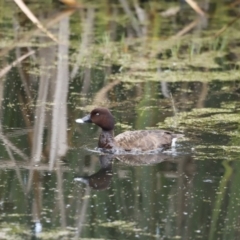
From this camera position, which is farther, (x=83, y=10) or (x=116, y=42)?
(x=83, y=10)

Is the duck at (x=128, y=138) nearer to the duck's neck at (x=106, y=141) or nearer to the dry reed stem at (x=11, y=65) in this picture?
the duck's neck at (x=106, y=141)

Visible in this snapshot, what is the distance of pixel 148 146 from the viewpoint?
675 cm

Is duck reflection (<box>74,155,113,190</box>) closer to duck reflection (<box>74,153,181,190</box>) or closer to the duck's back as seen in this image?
duck reflection (<box>74,153,181,190</box>)

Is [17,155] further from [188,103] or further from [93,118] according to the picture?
[188,103]

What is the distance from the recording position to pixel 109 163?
633cm

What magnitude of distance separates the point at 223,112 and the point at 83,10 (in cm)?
581

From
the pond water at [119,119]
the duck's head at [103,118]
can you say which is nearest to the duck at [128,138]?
the duck's head at [103,118]

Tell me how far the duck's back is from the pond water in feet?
0.34

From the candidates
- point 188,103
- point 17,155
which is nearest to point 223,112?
point 188,103

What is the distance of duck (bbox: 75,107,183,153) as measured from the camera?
668cm

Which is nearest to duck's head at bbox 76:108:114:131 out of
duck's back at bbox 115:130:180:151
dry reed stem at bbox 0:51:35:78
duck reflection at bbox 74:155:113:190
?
duck's back at bbox 115:130:180:151

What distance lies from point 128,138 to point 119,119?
95 centimetres

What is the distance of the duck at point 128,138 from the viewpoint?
6676mm

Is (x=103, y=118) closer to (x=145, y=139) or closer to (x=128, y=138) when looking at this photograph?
(x=128, y=138)
